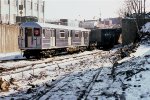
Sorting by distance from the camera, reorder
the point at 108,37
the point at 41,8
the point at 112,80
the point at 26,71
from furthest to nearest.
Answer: the point at 41,8 → the point at 108,37 → the point at 26,71 → the point at 112,80

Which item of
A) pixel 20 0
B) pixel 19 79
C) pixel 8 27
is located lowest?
pixel 19 79

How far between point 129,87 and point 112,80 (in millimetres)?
2414

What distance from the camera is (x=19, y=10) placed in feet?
199

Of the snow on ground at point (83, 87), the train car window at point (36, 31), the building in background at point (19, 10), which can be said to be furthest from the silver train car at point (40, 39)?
the building in background at point (19, 10)

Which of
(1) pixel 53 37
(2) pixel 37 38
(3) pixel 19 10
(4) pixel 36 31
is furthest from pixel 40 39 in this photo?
(3) pixel 19 10

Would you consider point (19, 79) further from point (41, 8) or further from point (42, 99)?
point (41, 8)

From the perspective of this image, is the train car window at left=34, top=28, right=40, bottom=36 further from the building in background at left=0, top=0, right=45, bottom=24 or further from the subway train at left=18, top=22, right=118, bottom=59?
the building in background at left=0, top=0, right=45, bottom=24

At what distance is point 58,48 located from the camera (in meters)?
32.9

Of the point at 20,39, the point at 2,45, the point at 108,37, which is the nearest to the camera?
the point at 20,39

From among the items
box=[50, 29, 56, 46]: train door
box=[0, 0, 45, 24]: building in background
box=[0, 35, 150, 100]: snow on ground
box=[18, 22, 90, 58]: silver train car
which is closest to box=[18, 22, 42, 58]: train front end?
box=[18, 22, 90, 58]: silver train car

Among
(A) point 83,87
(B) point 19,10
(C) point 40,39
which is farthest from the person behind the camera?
(B) point 19,10

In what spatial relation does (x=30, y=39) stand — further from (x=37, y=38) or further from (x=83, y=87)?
(x=83, y=87)

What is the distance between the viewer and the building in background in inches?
2191

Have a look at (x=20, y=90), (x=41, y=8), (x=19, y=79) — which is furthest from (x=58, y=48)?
(x=41, y=8)
